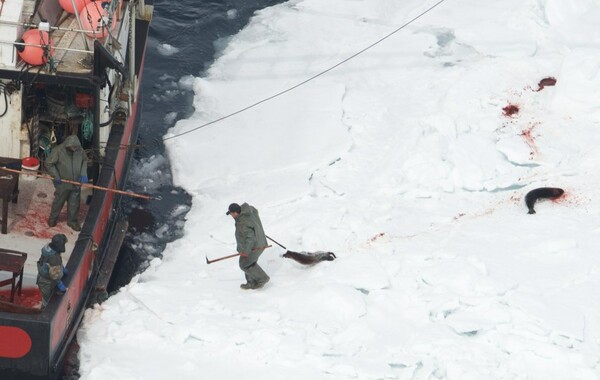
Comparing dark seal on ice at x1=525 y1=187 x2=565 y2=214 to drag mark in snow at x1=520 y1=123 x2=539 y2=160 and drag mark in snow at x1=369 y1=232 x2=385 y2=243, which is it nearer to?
drag mark in snow at x1=520 y1=123 x2=539 y2=160

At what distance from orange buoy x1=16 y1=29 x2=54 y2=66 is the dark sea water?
283 centimetres

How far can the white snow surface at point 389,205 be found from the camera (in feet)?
35.1

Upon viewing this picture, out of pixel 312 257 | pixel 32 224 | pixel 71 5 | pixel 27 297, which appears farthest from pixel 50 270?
pixel 71 5

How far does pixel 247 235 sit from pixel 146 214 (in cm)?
280

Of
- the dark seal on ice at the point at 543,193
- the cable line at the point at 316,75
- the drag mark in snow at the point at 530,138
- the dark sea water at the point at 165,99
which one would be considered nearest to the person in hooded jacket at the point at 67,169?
the dark sea water at the point at 165,99

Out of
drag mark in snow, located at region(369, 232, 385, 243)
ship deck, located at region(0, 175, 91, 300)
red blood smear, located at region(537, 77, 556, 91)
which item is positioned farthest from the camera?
red blood smear, located at region(537, 77, 556, 91)

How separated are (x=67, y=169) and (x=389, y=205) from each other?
12.4ft

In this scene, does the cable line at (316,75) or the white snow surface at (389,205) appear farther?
the cable line at (316,75)

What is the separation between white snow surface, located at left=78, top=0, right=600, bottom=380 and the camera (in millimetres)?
10695

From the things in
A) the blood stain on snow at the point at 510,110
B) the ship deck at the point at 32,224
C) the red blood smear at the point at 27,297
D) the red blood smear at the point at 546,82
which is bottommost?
the red blood smear at the point at 27,297

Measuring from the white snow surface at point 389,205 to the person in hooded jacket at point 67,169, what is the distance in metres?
1.13

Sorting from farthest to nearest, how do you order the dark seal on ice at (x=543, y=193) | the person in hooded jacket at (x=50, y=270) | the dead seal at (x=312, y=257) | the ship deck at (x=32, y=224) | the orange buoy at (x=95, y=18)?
the dark seal on ice at (x=543, y=193)
the dead seal at (x=312, y=257)
the orange buoy at (x=95, y=18)
the ship deck at (x=32, y=224)
the person in hooded jacket at (x=50, y=270)

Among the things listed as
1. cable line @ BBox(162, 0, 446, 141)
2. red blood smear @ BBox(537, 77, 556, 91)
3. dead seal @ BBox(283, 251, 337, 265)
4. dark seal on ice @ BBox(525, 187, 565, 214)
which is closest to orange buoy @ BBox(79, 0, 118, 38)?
dead seal @ BBox(283, 251, 337, 265)

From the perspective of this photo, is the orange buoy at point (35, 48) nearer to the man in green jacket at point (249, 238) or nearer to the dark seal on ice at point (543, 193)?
the man in green jacket at point (249, 238)
